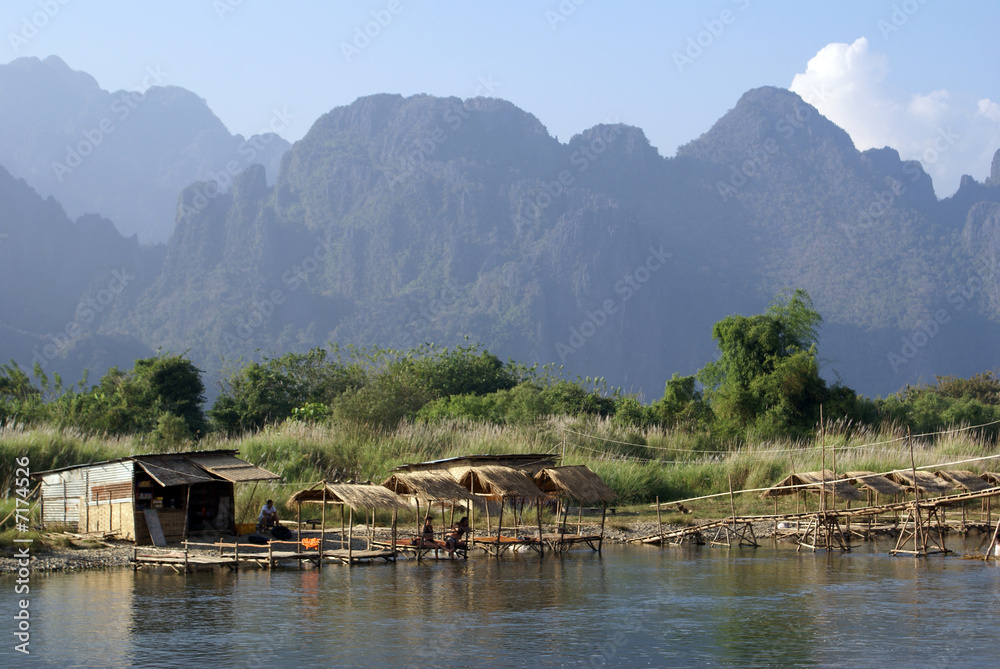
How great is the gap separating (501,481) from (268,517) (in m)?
6.05

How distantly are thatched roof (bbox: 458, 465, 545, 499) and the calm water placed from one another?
1693 millimetres

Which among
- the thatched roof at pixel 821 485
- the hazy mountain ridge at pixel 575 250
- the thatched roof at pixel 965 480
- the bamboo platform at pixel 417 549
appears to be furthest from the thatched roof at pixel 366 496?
the hazy mountain ridge at pixel 575 250

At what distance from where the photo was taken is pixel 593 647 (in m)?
13.5

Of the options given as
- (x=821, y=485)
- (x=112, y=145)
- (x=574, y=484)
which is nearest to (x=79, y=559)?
(x=574, y=484)

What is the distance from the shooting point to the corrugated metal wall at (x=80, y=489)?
22656 mm

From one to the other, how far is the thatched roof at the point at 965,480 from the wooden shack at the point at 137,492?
17308mm

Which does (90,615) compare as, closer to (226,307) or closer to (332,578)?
(332,578)

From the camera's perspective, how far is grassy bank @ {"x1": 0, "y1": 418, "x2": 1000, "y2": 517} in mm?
30391

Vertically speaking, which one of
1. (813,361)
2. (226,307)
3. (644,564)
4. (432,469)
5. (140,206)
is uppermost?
(140,206)

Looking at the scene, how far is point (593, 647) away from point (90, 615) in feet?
26.9

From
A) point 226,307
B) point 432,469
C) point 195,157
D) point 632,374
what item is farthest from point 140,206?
point 432,469

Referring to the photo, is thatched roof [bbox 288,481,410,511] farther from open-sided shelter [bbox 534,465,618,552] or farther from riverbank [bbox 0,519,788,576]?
open-sided shelter [bbox 534,465,618,552]

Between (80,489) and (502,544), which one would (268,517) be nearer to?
(80,489)

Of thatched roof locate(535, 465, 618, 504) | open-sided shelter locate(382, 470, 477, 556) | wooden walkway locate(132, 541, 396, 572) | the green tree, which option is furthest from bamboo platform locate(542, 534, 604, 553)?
the green tree
